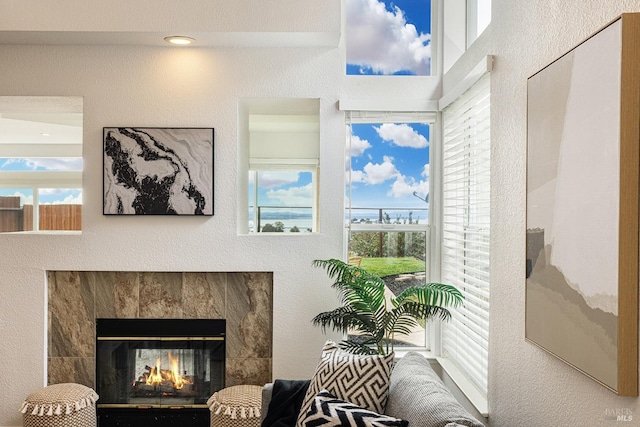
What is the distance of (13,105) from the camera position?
3875 millimetres

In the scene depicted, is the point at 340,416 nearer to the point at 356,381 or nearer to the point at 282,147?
the point at 356,381

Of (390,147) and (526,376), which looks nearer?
(526,376)

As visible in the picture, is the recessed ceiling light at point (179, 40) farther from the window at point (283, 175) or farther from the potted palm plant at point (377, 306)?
the window at point (283, 175)

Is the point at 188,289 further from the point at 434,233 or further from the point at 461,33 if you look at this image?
the point at 461,33

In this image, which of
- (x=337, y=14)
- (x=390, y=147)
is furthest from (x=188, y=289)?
(x=337, y=14)

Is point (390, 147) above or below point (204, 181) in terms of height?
above

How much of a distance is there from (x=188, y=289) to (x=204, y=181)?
71cm

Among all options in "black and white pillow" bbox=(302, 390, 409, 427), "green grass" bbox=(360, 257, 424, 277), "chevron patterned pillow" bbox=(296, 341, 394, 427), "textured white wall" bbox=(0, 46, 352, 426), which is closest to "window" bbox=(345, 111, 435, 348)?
"green grass" bbox=(360, 257, 424, 277)

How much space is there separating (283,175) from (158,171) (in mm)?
2297

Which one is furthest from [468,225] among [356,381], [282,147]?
[282,147]

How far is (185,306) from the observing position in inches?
151

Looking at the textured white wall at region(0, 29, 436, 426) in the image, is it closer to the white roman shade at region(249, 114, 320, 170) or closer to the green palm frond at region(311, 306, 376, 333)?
the green palm frond at region(311, 306, 376, 333)

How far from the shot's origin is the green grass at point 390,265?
156 inches

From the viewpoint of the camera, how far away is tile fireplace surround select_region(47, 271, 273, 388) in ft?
12.6
